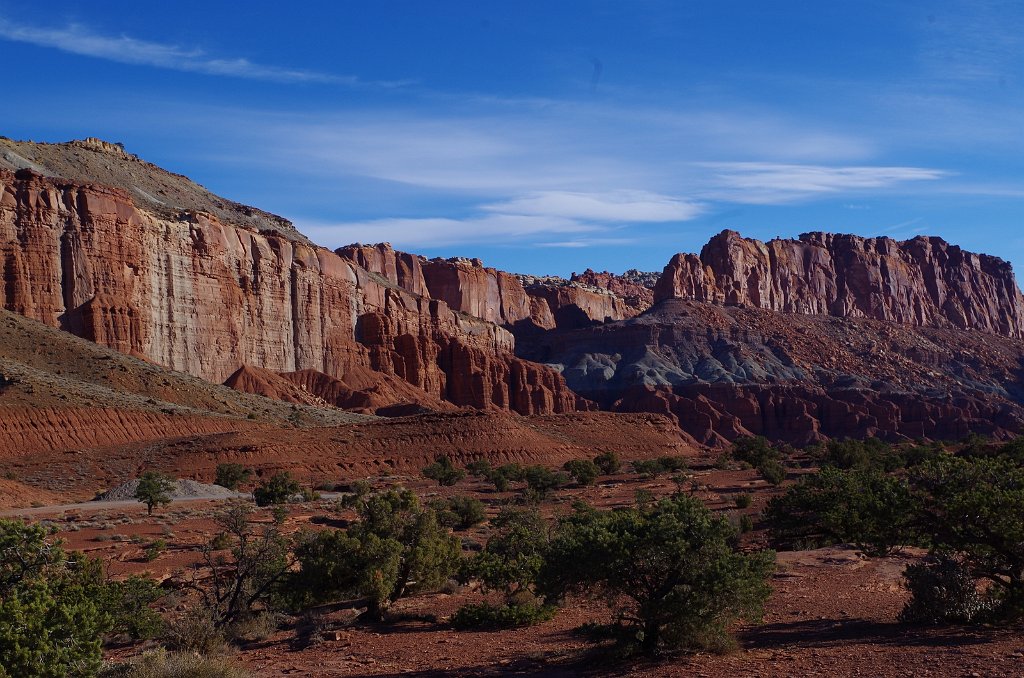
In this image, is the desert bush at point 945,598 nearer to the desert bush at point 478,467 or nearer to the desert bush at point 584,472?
the desert bush at point 584,472

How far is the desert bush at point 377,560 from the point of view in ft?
57.2

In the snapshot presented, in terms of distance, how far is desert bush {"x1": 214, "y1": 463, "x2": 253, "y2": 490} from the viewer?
47.1 metres

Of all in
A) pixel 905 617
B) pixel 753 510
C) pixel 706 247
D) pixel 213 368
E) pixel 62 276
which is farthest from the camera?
pixel 706 247

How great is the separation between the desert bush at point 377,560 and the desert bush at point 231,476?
2924 cm

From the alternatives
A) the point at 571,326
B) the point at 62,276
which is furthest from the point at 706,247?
the point at 62,276

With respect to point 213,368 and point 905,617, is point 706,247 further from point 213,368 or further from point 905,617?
point 905,617

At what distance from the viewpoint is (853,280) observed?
6988 inches

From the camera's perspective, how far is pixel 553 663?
1343 centimetres

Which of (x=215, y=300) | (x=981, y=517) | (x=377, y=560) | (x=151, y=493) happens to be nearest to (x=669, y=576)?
(x=981, y=517)

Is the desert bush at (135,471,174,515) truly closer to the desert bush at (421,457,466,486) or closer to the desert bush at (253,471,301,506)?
the desert bush at (253,471,301,506)

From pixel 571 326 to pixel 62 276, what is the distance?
105m

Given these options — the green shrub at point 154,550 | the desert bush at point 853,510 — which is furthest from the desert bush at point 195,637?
the desert bush at point 853,510

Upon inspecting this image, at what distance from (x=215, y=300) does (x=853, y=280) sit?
12850 cm

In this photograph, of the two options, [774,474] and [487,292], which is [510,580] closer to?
[774,474]
